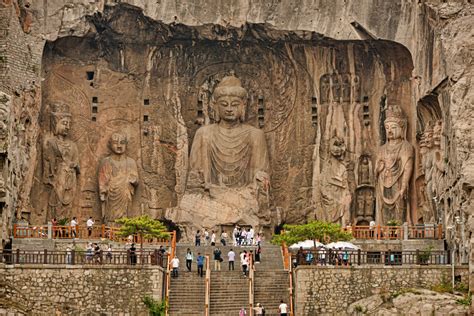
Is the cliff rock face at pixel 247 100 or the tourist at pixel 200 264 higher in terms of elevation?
the cliff rock face at pixel 247 100

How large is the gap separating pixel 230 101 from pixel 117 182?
19.8ft

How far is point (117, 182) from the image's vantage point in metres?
62.7

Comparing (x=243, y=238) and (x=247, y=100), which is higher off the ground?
(x=247, y=100)

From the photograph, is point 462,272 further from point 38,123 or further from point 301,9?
point 38,123

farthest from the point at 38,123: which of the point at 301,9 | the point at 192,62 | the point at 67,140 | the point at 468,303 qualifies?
the point at 468,303

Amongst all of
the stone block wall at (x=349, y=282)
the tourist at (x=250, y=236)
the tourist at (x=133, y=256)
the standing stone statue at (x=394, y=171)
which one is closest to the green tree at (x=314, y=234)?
the tourist at (x=250, y=236)

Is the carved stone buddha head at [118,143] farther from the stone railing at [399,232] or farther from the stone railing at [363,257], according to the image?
the stone railing at [363,257]

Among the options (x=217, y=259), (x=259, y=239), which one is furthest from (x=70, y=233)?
(x=259, y=239)

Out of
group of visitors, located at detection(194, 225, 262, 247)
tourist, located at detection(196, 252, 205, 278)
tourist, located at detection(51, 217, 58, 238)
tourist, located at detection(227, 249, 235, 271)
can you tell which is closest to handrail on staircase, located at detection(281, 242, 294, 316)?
tourist, located at detection(227, 249, 235, 271)

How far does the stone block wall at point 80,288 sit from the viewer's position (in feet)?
160

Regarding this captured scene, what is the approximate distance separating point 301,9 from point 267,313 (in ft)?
56.5

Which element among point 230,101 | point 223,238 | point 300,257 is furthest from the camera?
point 230,101

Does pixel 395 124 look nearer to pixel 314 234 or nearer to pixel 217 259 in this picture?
pixel 314 234

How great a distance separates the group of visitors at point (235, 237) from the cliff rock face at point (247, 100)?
0.91 meters
